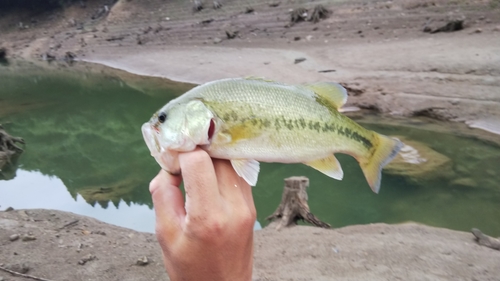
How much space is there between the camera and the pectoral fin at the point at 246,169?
5.81 ft

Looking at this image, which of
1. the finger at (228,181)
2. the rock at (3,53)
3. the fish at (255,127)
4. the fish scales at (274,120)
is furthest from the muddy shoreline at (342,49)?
the finger at (228,181)

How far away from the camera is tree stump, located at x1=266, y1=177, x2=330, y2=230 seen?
5.23m

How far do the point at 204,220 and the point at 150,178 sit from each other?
21.2 ft

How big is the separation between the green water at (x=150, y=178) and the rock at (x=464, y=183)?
0.03 meters

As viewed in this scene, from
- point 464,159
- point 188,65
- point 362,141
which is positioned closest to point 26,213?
point 362,141

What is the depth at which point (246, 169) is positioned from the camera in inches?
70.2

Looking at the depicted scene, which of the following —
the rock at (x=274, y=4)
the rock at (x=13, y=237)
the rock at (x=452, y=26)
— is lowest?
the rock at (x=13, y=237)

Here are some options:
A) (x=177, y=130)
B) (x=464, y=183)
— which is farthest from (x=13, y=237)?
(x=464, y=183)

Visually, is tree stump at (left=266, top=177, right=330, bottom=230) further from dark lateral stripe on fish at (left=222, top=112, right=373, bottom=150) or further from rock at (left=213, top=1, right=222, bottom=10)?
rock at (left=213, top=1, right=222, bottom=10)

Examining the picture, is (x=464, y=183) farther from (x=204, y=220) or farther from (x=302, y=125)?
(x=204, y=220)

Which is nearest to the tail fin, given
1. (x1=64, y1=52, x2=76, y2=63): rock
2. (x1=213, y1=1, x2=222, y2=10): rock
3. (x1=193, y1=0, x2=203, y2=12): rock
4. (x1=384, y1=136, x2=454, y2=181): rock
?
(x1=384, y1=136, x2=454, y2=181): rock

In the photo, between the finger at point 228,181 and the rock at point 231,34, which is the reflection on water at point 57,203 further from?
the rock at point 231,34

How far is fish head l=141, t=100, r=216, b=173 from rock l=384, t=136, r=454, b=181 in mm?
5816

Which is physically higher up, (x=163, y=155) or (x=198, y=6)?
(x=163, y=155)
